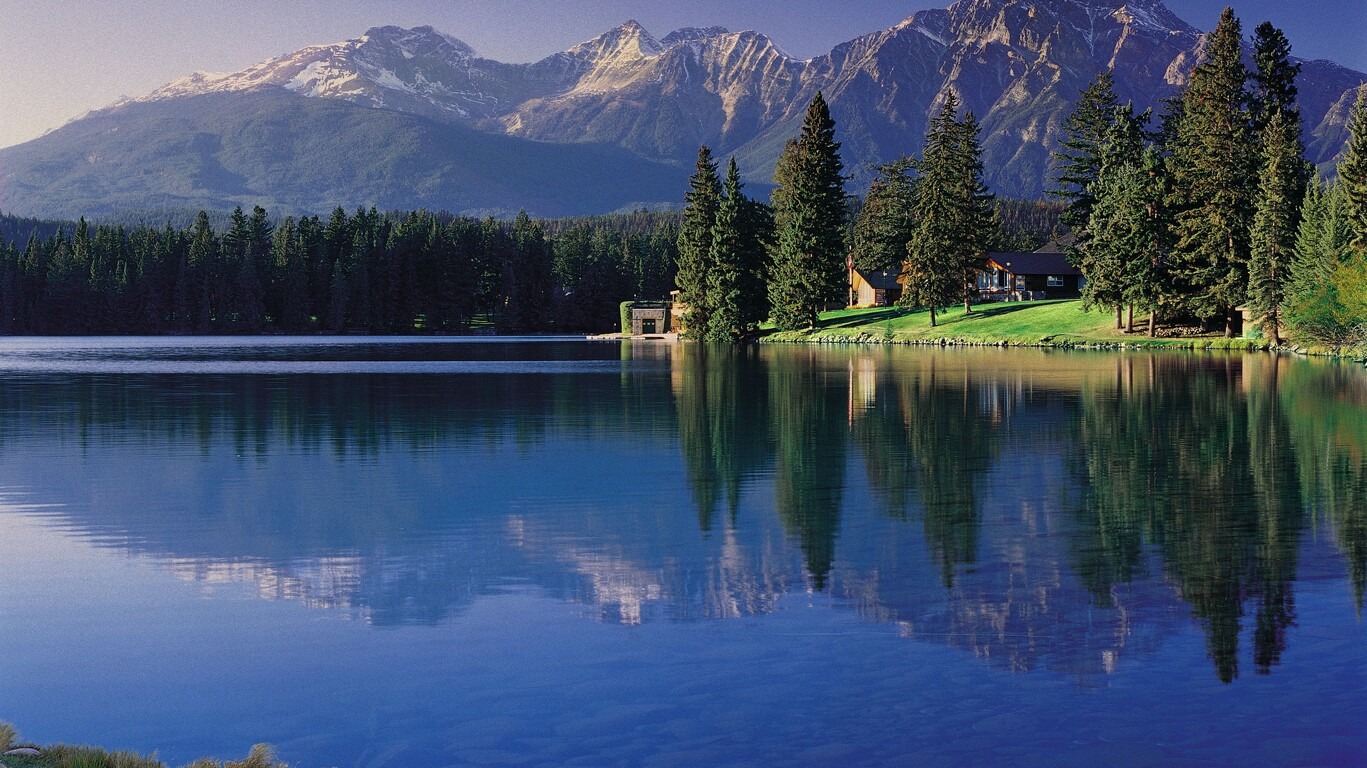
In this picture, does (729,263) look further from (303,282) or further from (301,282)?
(303,282)

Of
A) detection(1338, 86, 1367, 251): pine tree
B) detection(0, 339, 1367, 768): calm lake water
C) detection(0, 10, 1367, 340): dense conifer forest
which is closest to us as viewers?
detection(0, 339, 1367, 768): calm lake water

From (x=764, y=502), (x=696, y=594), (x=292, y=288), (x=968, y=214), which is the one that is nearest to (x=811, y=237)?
(x=968, y=214)

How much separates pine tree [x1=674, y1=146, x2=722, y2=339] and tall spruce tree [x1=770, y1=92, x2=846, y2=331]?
6.85 m

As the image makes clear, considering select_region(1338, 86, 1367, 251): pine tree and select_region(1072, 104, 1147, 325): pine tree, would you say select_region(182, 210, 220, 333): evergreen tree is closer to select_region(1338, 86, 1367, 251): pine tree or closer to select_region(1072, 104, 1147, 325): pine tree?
select_region(1072, 104, 1147, 325): pine tree

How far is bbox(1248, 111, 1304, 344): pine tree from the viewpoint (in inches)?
2950

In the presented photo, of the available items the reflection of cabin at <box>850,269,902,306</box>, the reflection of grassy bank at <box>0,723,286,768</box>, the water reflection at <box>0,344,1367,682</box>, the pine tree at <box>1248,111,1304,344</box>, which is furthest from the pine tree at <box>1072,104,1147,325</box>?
the reflection of grassy bank at <box>0,723,286,768</box>

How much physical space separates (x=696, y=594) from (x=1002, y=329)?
85902 mm

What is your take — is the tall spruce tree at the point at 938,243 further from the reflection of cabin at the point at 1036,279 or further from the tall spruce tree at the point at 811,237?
the reflection of cabin at the point at 1036,279

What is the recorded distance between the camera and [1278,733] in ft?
31.9

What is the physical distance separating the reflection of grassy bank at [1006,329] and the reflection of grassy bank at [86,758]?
252ft

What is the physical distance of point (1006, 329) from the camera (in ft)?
317

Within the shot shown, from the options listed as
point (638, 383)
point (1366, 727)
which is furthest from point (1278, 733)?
point (638, 383)

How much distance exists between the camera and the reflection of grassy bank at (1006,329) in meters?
84.1

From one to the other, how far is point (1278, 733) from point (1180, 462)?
53.7 feet
